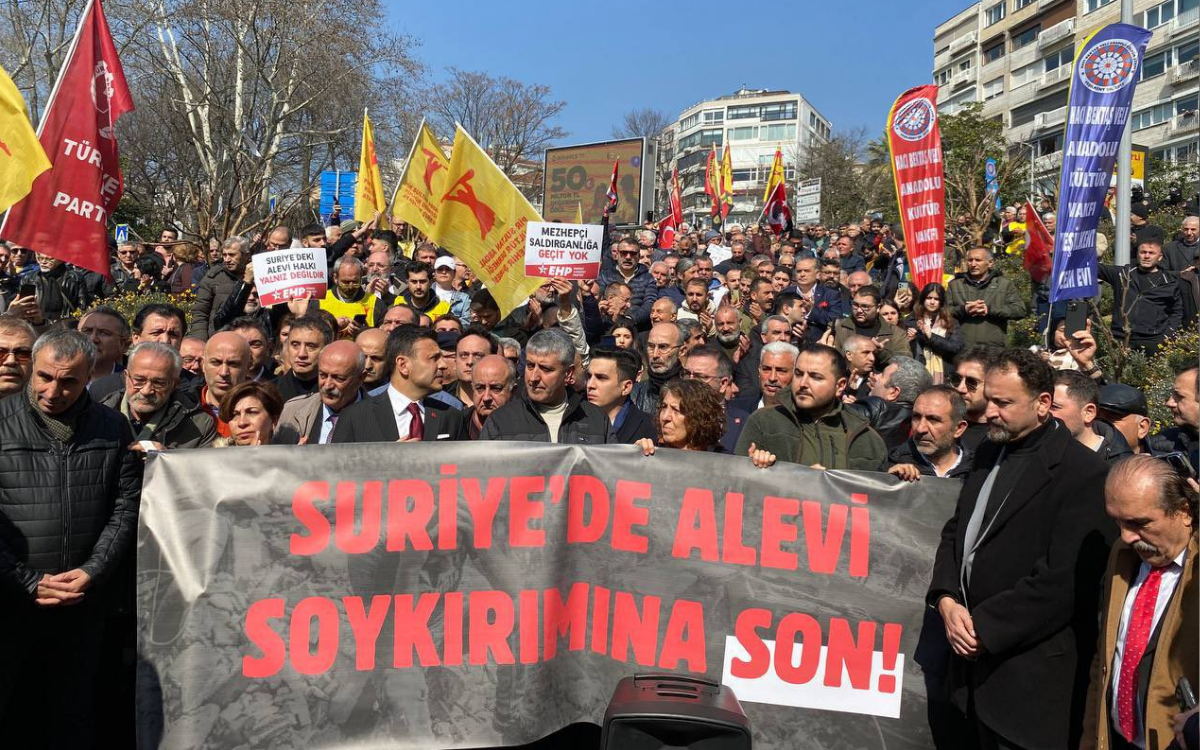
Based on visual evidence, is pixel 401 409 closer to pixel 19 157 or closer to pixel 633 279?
pixel 19 157

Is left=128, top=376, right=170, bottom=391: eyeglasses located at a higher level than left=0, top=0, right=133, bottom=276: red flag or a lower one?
lower

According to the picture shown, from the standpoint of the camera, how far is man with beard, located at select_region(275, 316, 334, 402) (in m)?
6.39

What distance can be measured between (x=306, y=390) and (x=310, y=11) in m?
26.2

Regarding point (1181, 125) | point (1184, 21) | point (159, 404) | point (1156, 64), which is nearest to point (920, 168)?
point (159, 404)

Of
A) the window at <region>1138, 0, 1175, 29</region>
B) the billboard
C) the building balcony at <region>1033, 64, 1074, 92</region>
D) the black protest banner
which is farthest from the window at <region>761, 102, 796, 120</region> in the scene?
the black protest banner

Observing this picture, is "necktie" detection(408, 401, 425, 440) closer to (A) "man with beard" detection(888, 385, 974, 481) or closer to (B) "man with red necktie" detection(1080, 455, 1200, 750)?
(A) "man with beard" detection(888, 385, 974, 481)

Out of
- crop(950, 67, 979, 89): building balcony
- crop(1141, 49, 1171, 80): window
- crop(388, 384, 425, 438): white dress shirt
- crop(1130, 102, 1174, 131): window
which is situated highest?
crop(950, 67, 979, 89): building balcony

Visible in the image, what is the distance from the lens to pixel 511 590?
14.2ft

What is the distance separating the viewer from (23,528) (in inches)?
158

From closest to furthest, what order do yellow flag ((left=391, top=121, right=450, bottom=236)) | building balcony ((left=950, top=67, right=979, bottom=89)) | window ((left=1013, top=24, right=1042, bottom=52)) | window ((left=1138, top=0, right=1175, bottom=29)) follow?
yellow flag ((left=391, top=121, right=450, bottom=236))
window ((left=1138, top=0, right=1175, bottom=29))
window ((left=1013, top=24, right=1042, bottom=52))
building balcony ((left=950, top=67, right=979, bottom=89))

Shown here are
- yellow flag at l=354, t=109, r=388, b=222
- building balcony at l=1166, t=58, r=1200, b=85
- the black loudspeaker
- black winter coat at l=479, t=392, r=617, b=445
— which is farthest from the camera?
building balcony at l=1166, t=58, r=1200, b=85

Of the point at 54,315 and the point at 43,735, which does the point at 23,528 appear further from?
the point at 54,315

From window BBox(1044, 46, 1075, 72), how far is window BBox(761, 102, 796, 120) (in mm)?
69055

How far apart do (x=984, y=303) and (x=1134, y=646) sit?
656cm
